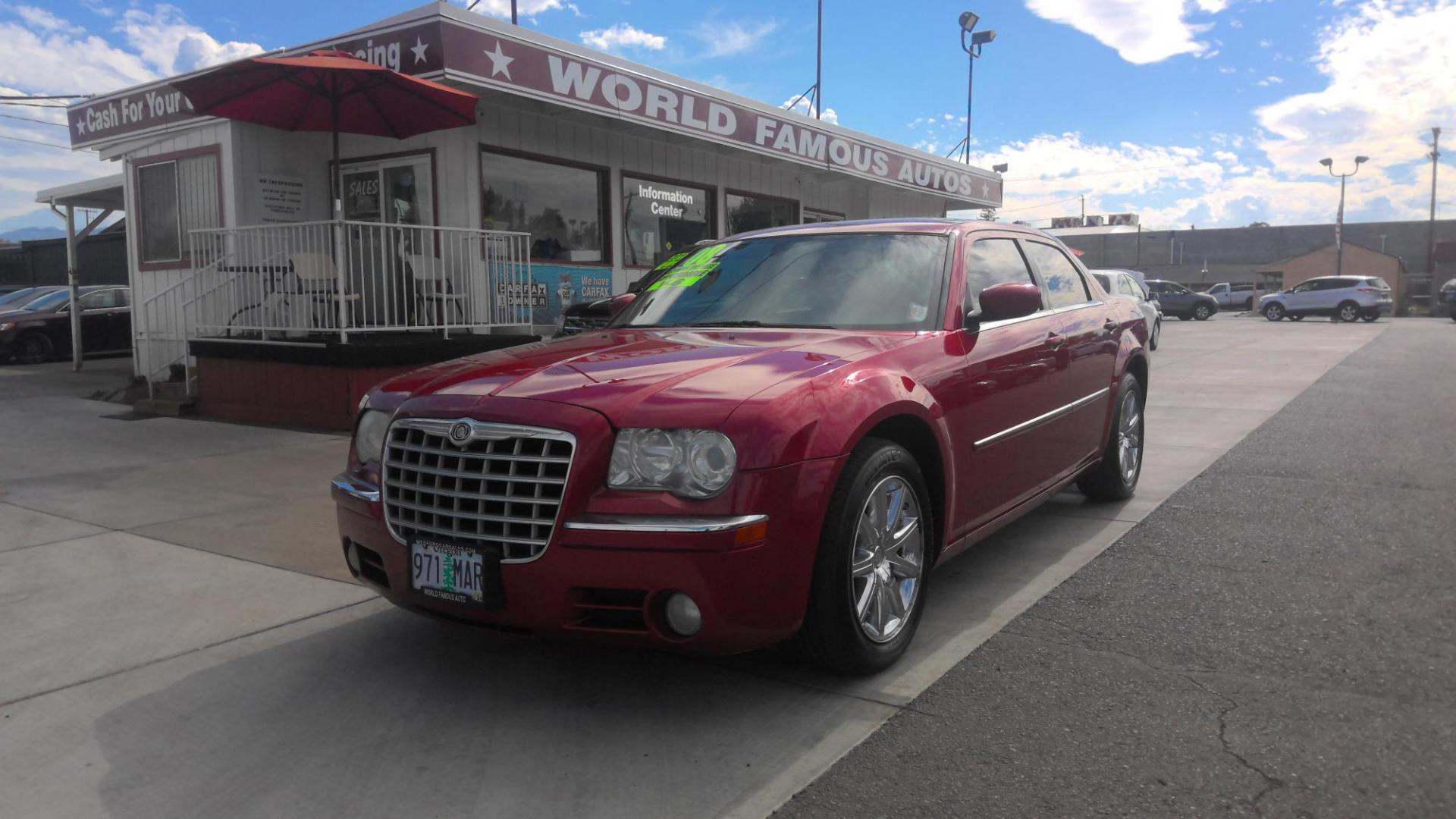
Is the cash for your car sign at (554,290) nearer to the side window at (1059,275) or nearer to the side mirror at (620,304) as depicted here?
the side mirror at (620,304)

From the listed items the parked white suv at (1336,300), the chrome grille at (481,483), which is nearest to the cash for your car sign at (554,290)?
the chrome grille at (481,483)

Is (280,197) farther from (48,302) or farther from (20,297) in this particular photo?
(20,297)

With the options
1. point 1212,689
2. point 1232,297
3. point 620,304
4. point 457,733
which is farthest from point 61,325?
point 1232,297

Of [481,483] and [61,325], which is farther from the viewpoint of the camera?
[61,325]

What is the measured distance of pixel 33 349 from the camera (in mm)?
16969

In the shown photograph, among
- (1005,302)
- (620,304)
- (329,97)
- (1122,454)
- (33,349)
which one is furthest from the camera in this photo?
(33,349)

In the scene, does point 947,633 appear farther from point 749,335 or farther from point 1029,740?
point 749,335

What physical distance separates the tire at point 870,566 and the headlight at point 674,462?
1.45 ft

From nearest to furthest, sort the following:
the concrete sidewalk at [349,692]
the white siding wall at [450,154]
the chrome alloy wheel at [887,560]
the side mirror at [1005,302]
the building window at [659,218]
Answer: the concrete sidewalk at [349,692]
the chrome alloy wheel at [887,560]
the side mirror at [1005,302]
the white siding wall at [450,154]
the building window at [659,218]

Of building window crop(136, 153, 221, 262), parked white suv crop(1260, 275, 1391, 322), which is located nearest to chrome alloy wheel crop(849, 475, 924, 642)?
building window crop(136, 153, 221, 262)

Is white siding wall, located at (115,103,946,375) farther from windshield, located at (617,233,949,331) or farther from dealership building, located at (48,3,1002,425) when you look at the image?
windshield, located at (617,233,949,331)

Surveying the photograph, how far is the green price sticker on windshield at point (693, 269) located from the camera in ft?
15.4

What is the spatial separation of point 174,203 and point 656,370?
35.6 ft

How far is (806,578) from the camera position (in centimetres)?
302
